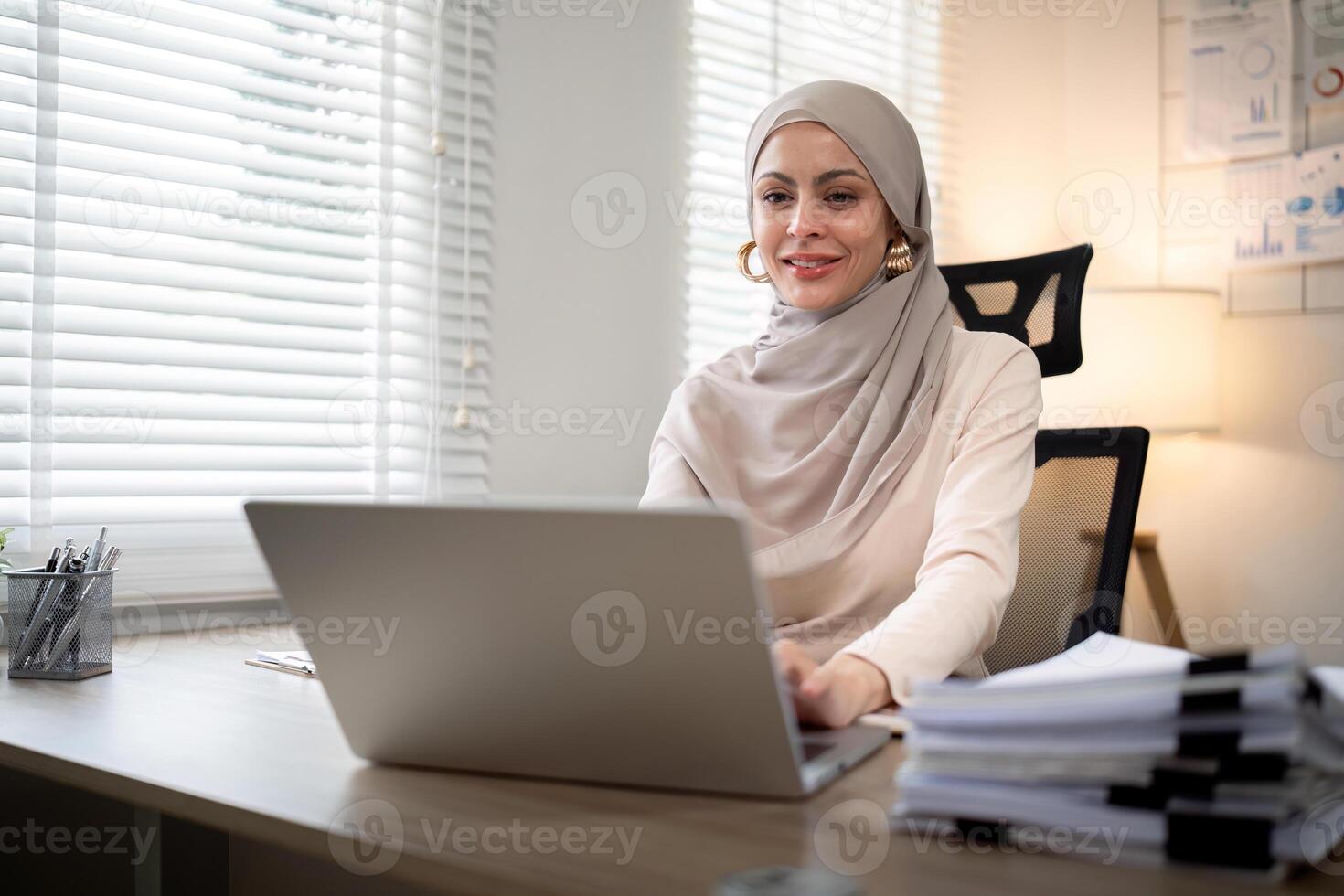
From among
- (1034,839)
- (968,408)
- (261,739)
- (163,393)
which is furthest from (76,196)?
(1034,839)

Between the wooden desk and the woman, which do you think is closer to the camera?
the wooden desk

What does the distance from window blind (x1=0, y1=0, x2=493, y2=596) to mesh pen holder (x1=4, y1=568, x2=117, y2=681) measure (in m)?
0.35

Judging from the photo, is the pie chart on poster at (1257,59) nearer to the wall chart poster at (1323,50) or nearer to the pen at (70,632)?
the wall chart poster at (1323,50)

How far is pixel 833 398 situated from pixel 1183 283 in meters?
1.92

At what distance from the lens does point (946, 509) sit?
1249mm

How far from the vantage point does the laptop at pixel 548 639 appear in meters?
0.62

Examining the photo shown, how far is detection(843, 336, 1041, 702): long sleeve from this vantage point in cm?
98

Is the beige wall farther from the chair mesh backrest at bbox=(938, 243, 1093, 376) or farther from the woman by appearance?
the woman

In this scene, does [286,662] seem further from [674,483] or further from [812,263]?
[812,263]

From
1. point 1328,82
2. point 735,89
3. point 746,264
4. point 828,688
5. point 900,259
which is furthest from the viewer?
point 1328,82

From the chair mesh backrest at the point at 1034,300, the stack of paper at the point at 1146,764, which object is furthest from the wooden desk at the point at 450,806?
the chair mesh backrest at the point at 1034,300

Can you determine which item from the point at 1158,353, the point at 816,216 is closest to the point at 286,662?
the point at 816,216

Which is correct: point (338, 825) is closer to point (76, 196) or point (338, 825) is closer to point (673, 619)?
point (673, 619)

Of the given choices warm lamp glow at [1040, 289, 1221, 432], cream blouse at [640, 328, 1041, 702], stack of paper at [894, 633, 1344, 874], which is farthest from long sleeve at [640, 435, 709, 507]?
warm lamp glow at [1040, 289, 1221, 432]
